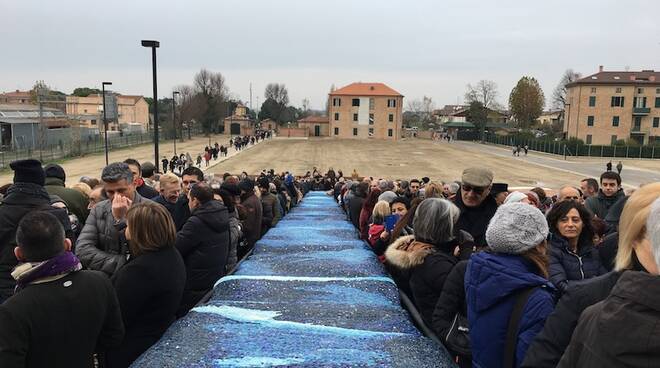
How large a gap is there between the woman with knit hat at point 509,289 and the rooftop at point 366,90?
97252 mm

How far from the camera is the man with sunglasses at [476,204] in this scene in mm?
4305

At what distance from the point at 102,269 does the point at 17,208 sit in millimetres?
957

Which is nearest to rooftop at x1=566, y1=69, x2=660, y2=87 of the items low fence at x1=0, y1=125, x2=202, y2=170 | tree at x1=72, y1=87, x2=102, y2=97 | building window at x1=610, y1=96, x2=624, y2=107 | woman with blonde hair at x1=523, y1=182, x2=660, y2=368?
building window at x1=610, y1=96, x2=624, y2=107

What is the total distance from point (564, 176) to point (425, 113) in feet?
422

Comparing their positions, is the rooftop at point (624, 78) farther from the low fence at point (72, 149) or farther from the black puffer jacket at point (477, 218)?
the black puffer jacket at point (477, 218)

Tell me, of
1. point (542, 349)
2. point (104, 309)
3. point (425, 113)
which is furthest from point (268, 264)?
point (425, 113)

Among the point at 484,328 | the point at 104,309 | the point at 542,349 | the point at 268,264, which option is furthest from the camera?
the point at 268,264

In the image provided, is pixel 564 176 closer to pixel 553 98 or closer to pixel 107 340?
pixel 107 340

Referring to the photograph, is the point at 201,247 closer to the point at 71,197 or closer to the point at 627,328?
the point at 71,197

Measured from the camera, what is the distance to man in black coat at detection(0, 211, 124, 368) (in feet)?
8.11

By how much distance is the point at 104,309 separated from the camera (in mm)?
2883

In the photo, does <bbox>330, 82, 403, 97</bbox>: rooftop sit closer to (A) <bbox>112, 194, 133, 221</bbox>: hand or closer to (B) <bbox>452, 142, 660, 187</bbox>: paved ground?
(B) <bbox>452, 142, 660, 187</bbox>: paved ground

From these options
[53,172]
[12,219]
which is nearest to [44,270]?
[12,219]

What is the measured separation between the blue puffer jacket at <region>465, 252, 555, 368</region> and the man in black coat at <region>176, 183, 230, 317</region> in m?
2.44
